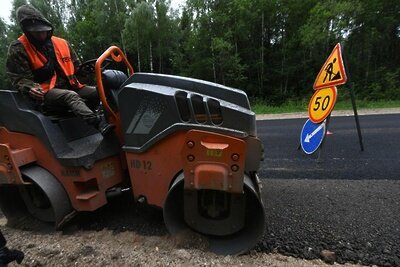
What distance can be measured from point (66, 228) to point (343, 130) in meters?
6.46

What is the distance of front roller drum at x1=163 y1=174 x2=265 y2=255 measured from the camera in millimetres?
2232

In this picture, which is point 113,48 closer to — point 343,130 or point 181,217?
point 181,217

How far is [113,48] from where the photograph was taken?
2756 mm

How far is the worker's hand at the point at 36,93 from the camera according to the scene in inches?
101

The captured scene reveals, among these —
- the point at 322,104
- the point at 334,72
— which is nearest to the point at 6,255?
the point at 322,104

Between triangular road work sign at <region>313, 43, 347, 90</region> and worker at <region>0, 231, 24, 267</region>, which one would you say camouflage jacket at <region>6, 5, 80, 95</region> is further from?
triangular road work sign at <region>313, 43, 347, 90</region>

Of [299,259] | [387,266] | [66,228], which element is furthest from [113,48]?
[387,266]

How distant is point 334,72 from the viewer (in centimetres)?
448

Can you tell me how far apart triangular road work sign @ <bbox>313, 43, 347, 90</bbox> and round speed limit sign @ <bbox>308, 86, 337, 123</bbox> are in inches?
3.9

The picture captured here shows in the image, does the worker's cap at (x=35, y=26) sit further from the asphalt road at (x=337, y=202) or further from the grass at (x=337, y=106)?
the grass at (x=337, y=106)

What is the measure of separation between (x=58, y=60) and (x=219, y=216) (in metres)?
2.16

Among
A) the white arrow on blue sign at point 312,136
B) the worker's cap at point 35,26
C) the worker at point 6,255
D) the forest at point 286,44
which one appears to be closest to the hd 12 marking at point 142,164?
the worker at point 6,255

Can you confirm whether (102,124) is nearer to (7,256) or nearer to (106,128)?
(106,128)

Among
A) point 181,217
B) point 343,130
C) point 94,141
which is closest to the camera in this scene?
point 181,217
